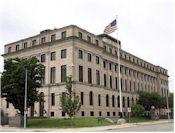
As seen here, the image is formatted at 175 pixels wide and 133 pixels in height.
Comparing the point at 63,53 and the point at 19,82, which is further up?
the point at 63,53

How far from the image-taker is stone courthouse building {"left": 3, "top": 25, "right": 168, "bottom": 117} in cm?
6069

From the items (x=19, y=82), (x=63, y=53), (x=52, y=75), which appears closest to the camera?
(x=19, y=82)

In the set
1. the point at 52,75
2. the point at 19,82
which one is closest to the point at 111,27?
the point at 19,82

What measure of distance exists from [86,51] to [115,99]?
18339 mm

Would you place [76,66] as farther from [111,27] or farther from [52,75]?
[111,27]

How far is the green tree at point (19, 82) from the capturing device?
155 ft

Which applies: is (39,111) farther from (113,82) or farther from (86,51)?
(113,82)

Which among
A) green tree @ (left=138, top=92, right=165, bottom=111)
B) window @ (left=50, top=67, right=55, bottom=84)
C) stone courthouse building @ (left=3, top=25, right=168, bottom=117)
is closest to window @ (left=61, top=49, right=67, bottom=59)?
stone courthouse building @ (left=3, top=25, right=168, bottom=117)

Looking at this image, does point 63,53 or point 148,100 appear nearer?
point 63,53

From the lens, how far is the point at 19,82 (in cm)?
4759

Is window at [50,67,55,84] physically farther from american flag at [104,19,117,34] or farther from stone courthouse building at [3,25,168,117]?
american flag at [104,19,117,34]

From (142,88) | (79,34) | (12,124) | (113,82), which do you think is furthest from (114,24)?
(142,88)

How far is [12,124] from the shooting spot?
163ft

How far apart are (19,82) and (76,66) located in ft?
51.3
